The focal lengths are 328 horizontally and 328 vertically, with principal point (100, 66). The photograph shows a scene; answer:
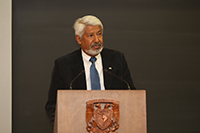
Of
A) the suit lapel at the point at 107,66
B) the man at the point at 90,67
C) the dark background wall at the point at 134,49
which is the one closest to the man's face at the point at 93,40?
the man at the point at 90,67

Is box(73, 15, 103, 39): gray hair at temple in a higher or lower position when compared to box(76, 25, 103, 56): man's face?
higher

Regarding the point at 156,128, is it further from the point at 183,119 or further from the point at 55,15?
the point at 55,15

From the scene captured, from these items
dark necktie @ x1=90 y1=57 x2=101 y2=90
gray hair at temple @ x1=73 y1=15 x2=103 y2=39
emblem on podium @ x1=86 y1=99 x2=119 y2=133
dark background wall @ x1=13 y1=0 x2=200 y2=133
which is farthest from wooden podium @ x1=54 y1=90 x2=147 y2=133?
dark background wall @ x1=13 y1=0 x2=200 y2=133

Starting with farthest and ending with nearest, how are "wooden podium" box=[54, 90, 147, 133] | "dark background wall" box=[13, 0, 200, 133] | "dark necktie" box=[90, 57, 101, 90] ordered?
"dark background wall" box=[13, 0, 200, 133] < "dark necktie" box=[90, 57, 101, 90] < "wooden podium" box=[54, 90, 147, 133]

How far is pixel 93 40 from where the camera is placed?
3.00 metres

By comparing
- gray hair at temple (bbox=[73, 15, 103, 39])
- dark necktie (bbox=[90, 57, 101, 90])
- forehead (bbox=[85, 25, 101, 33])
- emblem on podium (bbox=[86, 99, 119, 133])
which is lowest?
emblem on podium (bbox=[86, 99, 119, 133])

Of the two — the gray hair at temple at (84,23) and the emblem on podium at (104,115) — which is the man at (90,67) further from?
the emblem on podium at (104,115)

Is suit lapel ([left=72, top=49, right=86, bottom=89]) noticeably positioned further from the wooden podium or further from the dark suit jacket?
the wooden podium

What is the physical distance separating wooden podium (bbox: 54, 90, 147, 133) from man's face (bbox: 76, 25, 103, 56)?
110cm

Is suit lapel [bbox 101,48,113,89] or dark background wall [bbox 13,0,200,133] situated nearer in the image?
suit lapel [bbox 101,48,113,89]

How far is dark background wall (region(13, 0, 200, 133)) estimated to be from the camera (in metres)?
3.98

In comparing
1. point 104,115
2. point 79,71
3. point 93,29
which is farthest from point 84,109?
point 93,29
